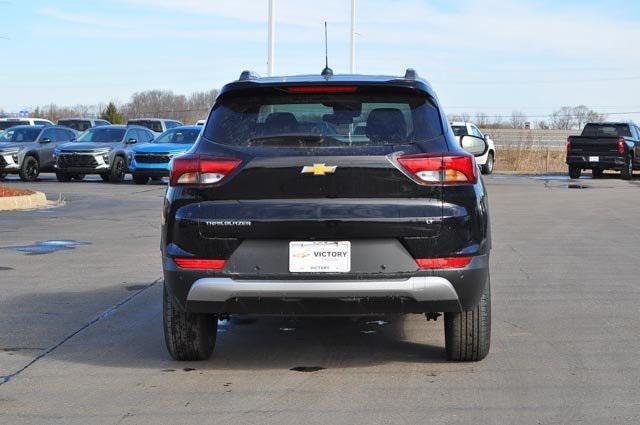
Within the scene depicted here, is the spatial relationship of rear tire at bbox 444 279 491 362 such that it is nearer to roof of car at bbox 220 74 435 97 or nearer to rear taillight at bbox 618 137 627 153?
roof of car at bbox 220 74 435 97

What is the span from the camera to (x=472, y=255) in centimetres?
618

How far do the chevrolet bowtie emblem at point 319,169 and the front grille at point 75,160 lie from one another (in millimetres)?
24740

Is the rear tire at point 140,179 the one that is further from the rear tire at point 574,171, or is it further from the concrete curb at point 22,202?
the rear tire at point 574,171

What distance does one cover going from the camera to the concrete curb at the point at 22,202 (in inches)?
787

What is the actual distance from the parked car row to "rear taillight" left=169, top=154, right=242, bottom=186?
22.7 m

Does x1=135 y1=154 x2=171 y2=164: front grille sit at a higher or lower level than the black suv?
lower

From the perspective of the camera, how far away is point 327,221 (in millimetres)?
5980

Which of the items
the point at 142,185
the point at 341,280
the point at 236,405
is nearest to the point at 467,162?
the point at 341,280

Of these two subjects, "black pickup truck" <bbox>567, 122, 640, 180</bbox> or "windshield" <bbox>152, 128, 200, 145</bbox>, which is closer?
"windshield" <bbox>152, 128, 200, 145</bbox>

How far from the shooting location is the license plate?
6.01m

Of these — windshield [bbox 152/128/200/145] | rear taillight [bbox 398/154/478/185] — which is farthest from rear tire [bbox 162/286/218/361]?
windshield [bbox 152/128/200/145]

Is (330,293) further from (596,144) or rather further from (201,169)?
(596,144)

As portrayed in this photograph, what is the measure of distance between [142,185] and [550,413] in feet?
81.6

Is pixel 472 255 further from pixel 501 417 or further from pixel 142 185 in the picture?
pixel 142 185
